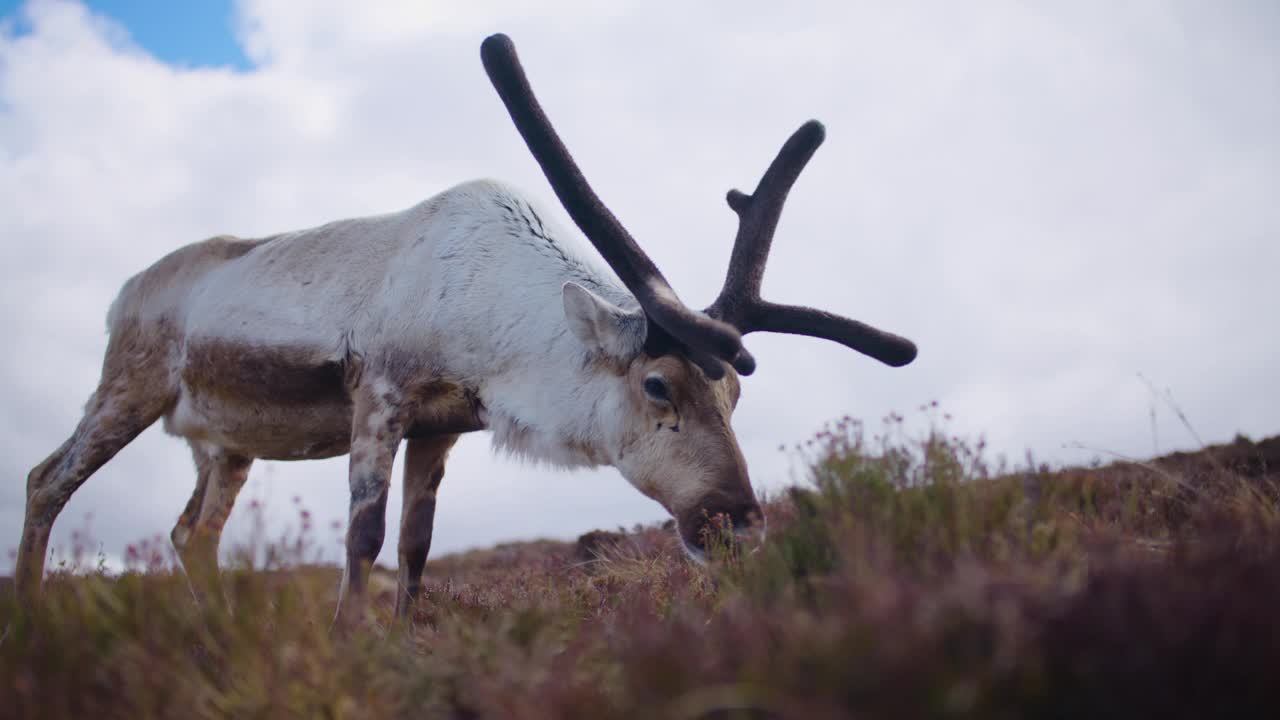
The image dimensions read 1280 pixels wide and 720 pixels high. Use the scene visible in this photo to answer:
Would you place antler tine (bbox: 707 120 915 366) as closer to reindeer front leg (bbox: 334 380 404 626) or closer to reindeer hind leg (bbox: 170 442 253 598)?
reindeer front leg (bbox: 334 380 404 626)

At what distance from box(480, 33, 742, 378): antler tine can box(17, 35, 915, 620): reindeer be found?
12 mm

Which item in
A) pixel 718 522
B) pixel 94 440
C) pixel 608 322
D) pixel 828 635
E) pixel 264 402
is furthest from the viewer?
pixel 94 440

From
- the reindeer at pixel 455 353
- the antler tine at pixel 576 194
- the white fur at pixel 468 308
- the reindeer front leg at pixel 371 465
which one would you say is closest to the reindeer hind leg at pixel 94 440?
the reindeer at pixel 455 353

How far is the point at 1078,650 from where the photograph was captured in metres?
1.54

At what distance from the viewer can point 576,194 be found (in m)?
5.08

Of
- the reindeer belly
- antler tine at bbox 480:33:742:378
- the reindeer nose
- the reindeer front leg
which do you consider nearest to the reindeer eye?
antler tine at bbox 480:33:742:378

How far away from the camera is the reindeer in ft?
15.1

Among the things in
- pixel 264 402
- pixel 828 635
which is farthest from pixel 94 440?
pixel 828 635

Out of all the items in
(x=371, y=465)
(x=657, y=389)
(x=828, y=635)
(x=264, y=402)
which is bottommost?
(x=828, y=635)

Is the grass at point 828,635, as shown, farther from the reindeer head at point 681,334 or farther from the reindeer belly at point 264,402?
the reindeer belly at point 264,402

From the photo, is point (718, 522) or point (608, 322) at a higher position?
point (608, 322)

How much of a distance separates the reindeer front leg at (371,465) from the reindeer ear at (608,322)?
129 cm

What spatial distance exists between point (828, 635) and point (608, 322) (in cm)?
344

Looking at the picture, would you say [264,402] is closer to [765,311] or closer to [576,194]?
[576,194]
